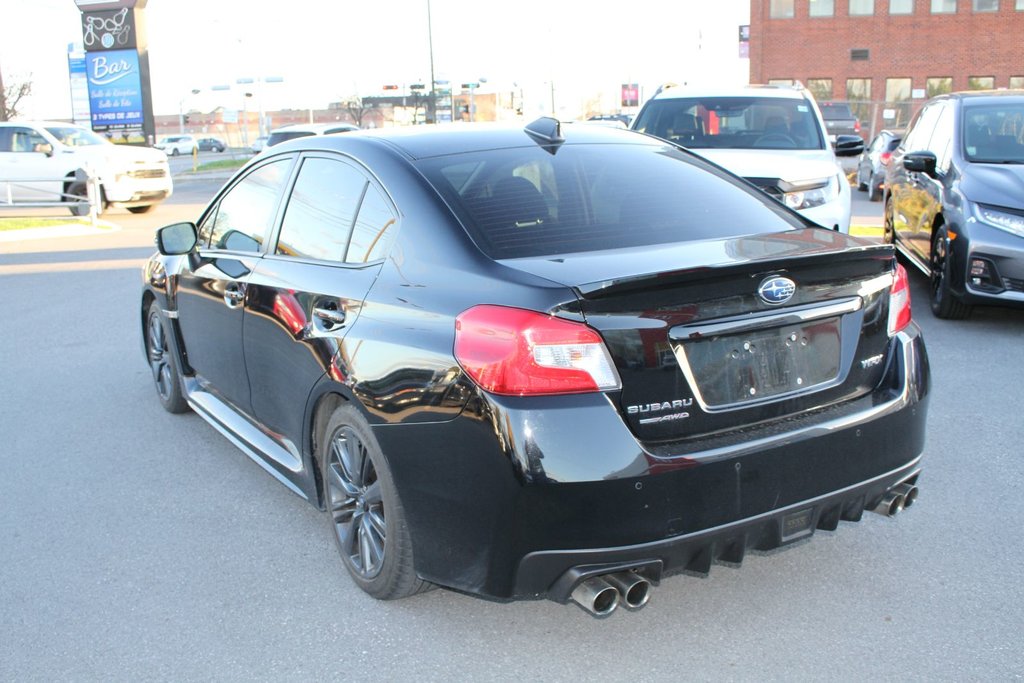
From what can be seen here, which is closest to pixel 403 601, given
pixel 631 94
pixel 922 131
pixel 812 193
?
pixel 812 193

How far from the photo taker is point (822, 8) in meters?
53.7

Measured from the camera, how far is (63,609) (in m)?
3.76

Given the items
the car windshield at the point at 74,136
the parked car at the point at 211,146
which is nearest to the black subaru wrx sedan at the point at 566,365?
the car windshield at the point at 74,136

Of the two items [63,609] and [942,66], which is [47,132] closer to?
[63,609]

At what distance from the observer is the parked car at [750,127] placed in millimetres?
9328

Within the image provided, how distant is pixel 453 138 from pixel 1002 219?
5166mm

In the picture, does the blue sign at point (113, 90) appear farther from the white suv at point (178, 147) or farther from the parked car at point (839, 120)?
the white suv at point (178, 147)

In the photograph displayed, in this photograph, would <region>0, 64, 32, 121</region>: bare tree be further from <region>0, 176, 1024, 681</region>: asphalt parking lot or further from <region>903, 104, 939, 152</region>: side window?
<region>0, 176, 1024, 681</region>: asphalt parking lot

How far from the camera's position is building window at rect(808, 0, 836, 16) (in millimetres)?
53688

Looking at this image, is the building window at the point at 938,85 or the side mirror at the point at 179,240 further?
the building window at the point at 938,85

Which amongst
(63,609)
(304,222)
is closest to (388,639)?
(63,609)

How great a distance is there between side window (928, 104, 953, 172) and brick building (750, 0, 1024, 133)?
154 ft

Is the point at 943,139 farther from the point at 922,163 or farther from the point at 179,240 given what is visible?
the point at 179,240

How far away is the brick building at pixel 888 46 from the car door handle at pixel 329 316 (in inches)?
2131
